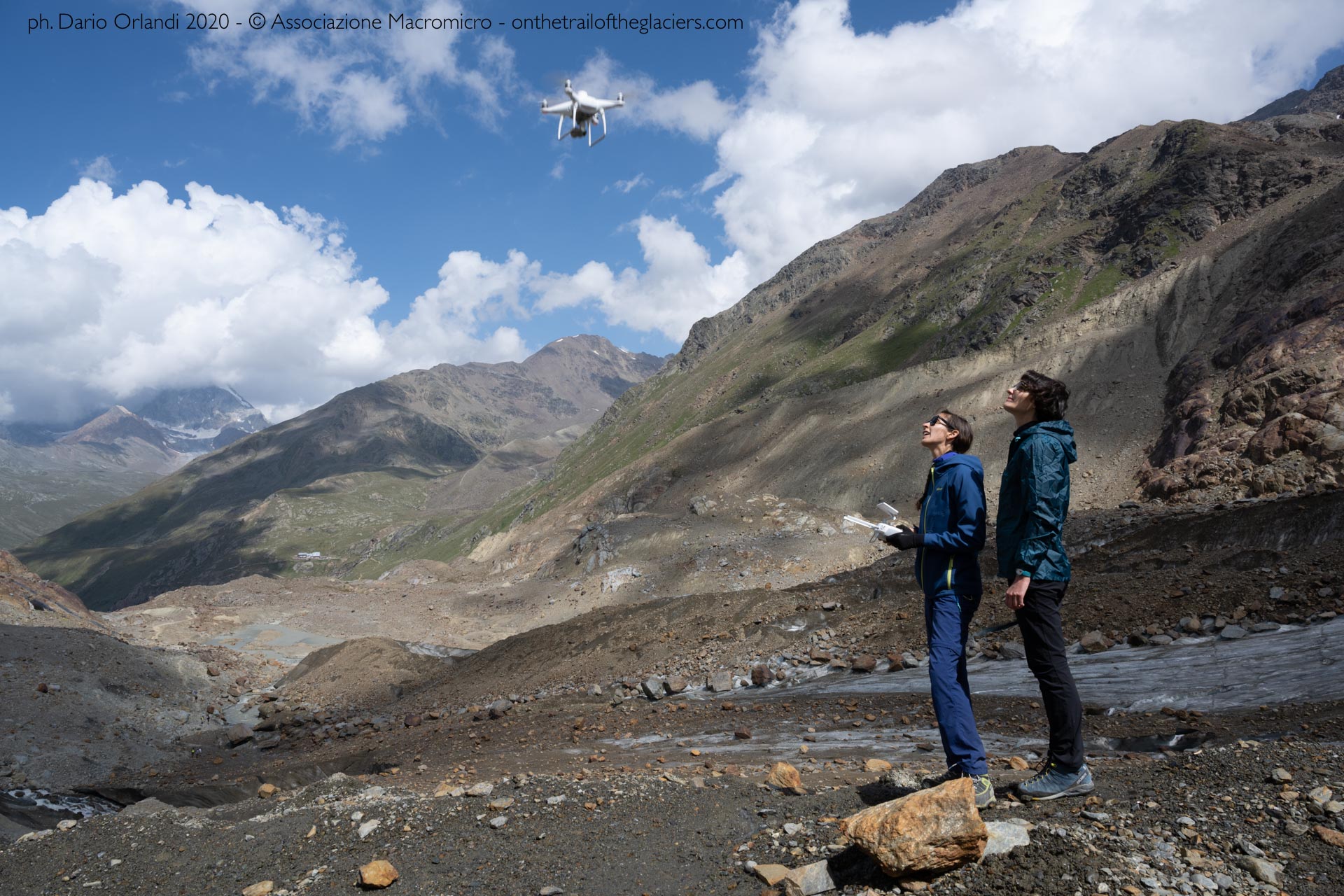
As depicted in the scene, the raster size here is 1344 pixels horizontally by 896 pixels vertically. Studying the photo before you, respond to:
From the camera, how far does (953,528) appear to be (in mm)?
5871

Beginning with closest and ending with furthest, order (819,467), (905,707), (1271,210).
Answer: (905,707), (819,467), (1271,210)

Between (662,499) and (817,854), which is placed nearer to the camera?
(817,854)

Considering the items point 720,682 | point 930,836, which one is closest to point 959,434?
point 930,836

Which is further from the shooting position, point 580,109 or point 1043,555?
point 580,109

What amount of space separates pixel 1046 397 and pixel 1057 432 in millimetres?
276

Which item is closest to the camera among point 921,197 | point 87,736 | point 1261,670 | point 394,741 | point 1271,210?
point 1261,670

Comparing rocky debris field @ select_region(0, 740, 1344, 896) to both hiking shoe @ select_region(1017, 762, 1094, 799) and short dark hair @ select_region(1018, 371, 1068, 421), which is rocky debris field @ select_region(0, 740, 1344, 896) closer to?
hiking shoe @ select_region(1017, 762, 1094, 799)

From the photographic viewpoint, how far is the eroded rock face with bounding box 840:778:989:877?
438cm

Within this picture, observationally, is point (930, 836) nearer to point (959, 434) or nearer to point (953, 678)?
point (953, 678)

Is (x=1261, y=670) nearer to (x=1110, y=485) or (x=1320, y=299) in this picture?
(x=1110, y=485)

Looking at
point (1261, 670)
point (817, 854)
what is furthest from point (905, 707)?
point (817, 854)

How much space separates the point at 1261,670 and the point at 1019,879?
22.1 ft

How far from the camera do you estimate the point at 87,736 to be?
50.8 feet

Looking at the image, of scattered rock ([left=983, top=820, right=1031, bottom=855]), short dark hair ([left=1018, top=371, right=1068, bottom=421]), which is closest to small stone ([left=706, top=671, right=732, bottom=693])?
scattered rock ([left=983, top=820, right=1031, bottom=855])
